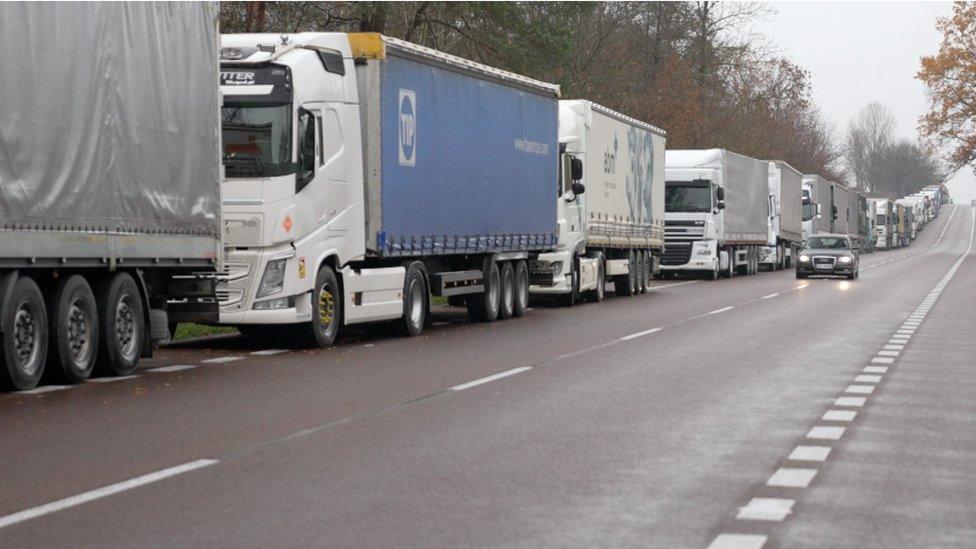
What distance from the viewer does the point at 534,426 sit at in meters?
12.0

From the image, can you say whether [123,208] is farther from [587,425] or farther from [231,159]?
[587,425]

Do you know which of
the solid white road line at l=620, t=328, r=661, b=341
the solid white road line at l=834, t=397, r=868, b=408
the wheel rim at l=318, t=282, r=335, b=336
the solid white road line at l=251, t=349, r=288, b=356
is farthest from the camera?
the solid white road line at l=620, t=328, r=661, b=341

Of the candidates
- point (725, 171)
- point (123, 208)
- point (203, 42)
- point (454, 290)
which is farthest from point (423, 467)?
point (725, 171)

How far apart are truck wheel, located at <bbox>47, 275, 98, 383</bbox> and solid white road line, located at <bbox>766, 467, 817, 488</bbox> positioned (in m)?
7.25

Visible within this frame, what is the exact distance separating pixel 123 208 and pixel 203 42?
2.40m

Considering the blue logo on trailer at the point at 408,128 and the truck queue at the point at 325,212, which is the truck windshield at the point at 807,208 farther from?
the blue logo on trailer at the point at 408,128

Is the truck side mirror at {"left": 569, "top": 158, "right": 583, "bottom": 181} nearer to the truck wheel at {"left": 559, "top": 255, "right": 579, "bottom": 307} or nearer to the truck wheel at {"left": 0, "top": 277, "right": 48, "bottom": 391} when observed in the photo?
the truck wheel at {"left": 559, "top": 255, "right": 579, "bottom": 307}

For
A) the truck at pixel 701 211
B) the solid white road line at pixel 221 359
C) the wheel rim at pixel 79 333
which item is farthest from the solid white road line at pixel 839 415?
the truck at pixel 701 211

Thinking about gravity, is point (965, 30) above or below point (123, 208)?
above

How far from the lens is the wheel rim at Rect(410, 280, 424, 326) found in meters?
23.2

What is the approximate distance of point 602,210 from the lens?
1364 inches

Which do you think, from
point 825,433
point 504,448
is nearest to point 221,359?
point 504,448

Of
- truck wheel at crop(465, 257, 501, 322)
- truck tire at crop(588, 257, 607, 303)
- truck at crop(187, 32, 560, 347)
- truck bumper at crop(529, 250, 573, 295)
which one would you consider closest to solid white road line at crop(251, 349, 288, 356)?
truck at crop(187, 32, 560, 347)

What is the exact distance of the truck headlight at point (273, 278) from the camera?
64.3 ft
